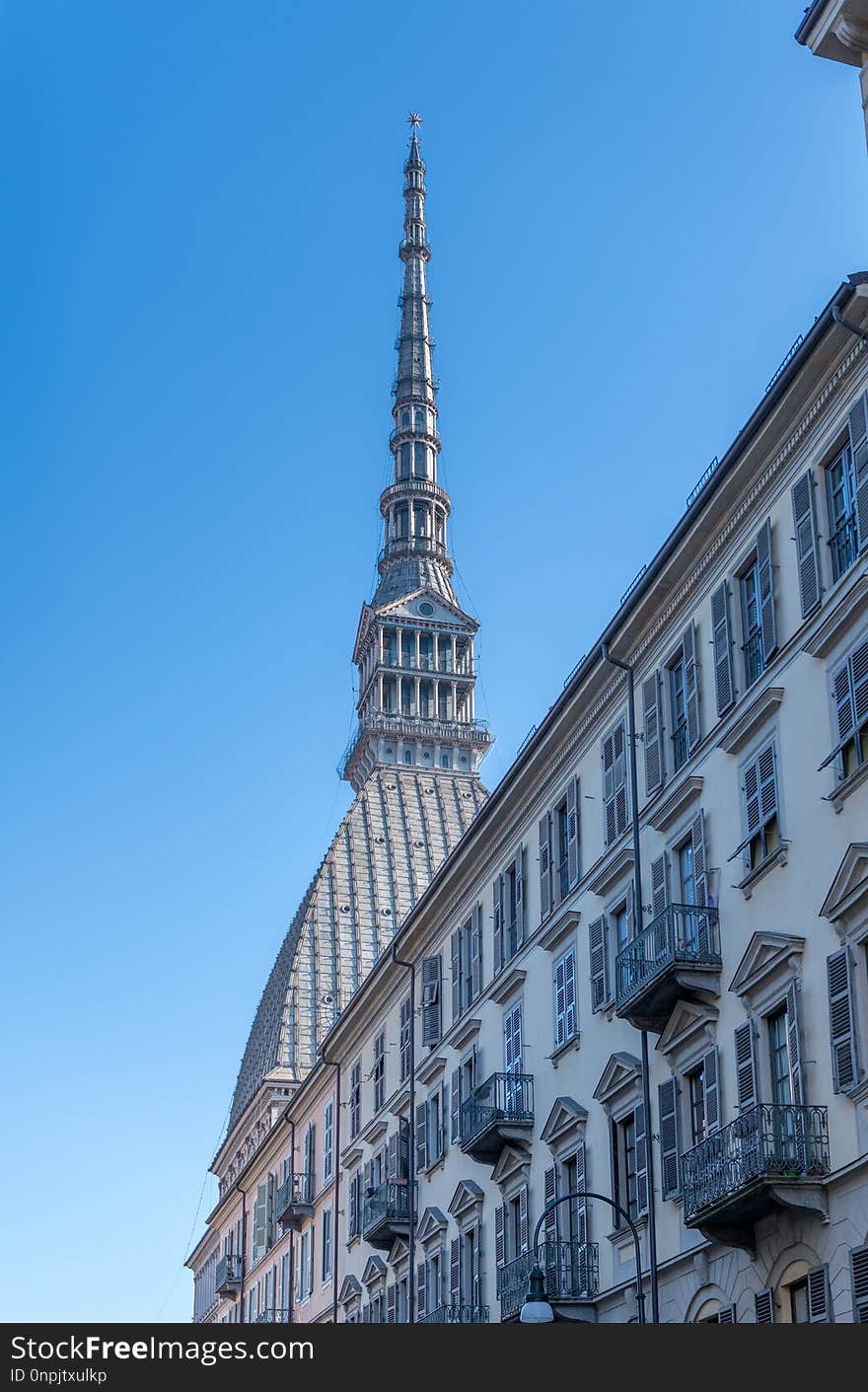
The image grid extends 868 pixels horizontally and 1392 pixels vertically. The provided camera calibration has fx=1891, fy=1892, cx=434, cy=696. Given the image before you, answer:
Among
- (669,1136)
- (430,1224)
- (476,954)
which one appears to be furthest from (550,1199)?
A: (430,1224)

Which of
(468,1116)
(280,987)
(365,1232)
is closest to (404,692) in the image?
(280,987)

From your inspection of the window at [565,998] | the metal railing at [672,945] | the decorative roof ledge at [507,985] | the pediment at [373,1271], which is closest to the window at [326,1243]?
the pediment at [373,1271]

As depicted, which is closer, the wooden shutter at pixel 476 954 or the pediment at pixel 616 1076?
the pediment at pixel 616 1076

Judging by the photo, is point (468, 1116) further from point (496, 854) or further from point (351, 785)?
point (351, 785)

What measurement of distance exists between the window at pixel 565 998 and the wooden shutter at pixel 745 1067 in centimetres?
883

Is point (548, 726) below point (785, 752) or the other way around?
the other way around

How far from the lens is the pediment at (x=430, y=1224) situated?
158ft

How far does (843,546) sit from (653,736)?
8.22 m

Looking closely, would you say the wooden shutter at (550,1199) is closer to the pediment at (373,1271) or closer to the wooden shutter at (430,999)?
the wooden shutter at (430,999)

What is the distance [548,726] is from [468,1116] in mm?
9431

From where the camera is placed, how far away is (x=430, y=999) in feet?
172

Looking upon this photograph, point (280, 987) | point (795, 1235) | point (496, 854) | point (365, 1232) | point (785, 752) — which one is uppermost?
point (280, 987)

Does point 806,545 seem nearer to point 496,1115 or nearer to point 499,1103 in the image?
point 496,1115

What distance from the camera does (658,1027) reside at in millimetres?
34406
